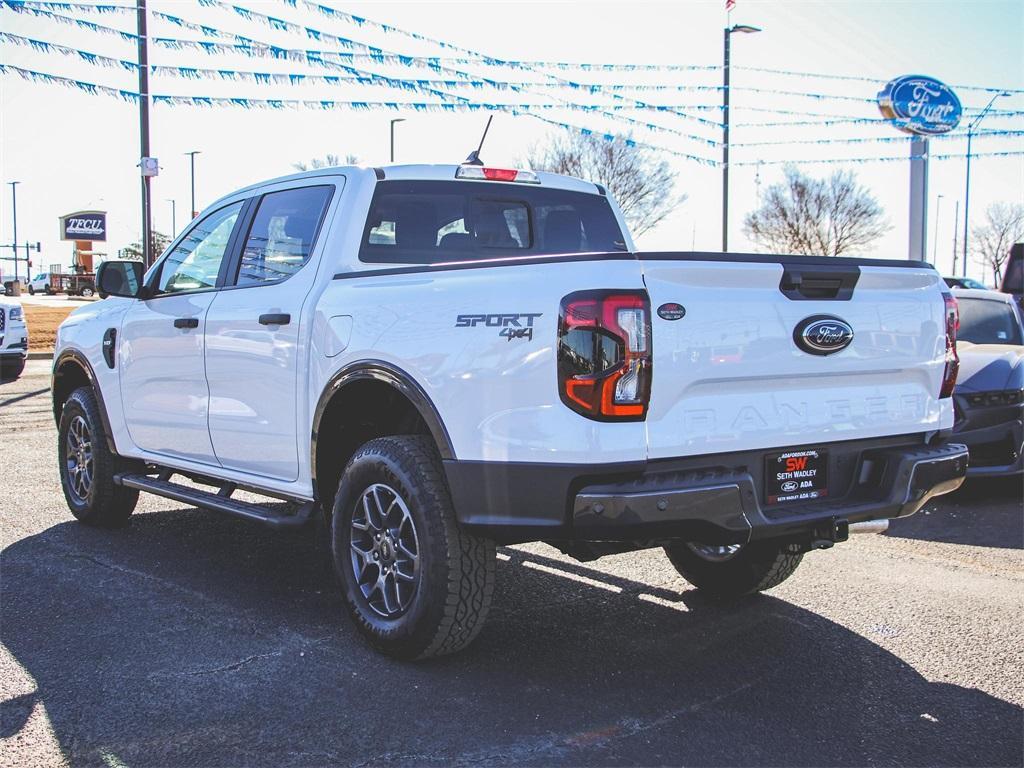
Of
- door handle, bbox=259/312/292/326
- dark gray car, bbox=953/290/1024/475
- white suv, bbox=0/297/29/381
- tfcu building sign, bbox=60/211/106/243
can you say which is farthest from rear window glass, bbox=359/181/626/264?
tfcu building sign, bbox=60/211/106/243

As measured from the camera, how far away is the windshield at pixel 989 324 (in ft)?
26.8

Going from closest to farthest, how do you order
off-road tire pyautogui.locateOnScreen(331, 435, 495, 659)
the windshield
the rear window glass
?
off-road tire pyautogui.locateOnScreen(331, 435, 495, 659), the rear window glass, the windshield

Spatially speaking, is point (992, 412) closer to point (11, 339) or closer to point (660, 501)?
point (660, 501)

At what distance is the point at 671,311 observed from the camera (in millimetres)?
3326

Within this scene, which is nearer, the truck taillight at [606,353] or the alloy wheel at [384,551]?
the truck taillight at [606,353]

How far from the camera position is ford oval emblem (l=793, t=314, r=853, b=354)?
11.8 ft

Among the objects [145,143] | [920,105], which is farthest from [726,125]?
[145,143]

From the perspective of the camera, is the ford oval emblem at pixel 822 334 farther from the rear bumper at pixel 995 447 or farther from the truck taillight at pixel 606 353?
the rear bumper at pixel 995 447

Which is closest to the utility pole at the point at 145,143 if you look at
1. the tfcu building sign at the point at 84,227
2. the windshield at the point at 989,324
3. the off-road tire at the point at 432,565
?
the windshield at the point at 989,324

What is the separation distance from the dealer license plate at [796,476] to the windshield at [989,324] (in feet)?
16.9

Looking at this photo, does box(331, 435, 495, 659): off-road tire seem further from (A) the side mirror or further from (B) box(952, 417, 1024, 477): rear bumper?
(B) box(952, 417, 1024, 477): rear bumper

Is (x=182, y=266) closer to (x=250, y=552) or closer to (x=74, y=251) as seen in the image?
(x=250, y=552)

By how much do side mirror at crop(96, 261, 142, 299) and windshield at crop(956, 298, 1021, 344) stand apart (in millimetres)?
6247

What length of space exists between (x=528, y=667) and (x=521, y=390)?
1.21 metres
